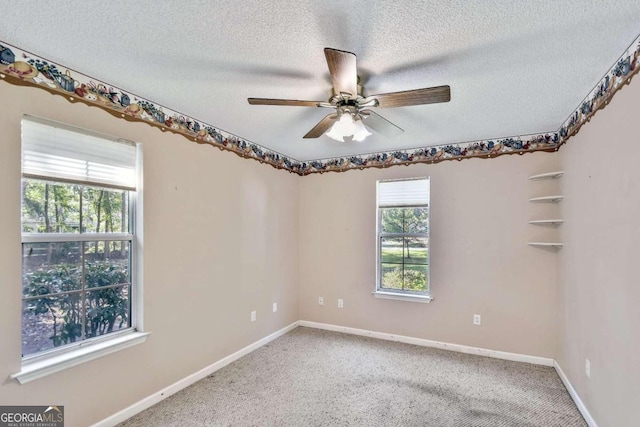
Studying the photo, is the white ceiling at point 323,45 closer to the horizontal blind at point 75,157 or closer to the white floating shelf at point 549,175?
the horizontal blind at point 75,157

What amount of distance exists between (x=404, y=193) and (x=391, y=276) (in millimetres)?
1068

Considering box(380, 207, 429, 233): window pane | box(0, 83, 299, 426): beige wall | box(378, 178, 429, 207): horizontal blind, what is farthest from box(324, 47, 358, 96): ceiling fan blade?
box(380, 207, 429, 233): window pane

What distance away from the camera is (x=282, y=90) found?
2223 millimetres

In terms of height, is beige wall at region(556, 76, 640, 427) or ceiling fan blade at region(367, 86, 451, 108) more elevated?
ceiling fan blade at region(367, 86, 451, 108)

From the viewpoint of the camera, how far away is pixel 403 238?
3.96m

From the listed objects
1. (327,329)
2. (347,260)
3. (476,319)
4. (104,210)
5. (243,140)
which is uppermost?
(243,140)

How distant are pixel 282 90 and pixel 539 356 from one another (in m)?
3.58

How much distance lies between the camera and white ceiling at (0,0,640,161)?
142 cm

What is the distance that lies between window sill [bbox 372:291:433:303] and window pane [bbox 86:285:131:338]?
272cm

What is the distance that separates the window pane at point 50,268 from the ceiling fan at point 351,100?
155 cm

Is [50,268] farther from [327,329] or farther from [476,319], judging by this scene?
[476,319]

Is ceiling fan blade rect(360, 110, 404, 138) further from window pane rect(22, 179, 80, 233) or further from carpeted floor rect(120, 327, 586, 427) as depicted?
carpeted floor rect(120, 327, 586, 427)

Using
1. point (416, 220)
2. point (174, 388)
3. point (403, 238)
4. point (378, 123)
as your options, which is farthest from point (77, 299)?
point (416, 220)

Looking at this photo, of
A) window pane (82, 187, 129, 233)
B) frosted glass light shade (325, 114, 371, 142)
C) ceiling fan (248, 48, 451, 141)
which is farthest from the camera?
window pane (82, 187, 129, 233)
